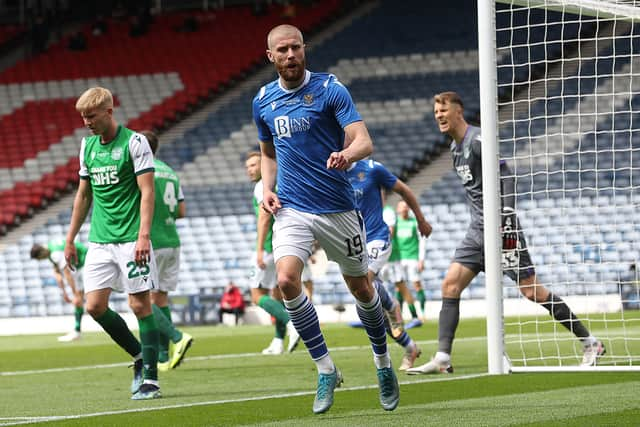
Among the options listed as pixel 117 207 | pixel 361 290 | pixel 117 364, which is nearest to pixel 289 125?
pixel 361 290

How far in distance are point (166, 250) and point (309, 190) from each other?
4403 millimetres

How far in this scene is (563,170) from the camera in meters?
Answer: 8.54

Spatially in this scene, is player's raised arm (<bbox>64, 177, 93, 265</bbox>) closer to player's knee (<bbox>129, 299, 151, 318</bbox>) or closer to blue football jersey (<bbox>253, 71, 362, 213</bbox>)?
player's knee (<bbox>129, 299, 151, 318</bbox>)

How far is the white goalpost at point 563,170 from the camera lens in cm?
858

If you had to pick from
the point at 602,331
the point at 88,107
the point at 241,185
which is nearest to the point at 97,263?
the point at 88,107

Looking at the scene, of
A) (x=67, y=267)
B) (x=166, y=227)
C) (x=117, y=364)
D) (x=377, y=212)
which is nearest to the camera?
(x=377, y=212)

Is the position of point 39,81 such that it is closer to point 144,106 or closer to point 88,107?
point 144,106

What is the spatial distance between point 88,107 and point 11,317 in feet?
57.8

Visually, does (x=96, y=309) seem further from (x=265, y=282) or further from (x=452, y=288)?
(x=265, y=282)

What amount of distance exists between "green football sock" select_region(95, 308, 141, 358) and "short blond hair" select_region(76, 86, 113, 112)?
149 cm

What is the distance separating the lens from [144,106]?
106 feet

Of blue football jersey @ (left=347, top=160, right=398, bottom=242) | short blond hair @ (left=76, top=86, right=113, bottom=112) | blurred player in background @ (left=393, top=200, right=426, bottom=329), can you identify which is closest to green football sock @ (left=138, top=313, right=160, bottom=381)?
short blond hair @ (left=76, top=86, right=113, bottom=112)

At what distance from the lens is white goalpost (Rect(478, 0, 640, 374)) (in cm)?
858

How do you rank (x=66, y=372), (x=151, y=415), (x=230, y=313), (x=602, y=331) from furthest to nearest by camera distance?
(x=230, y=313)
(x=602, y=331)
(x=66, y=372)
(x=151, y=415)
